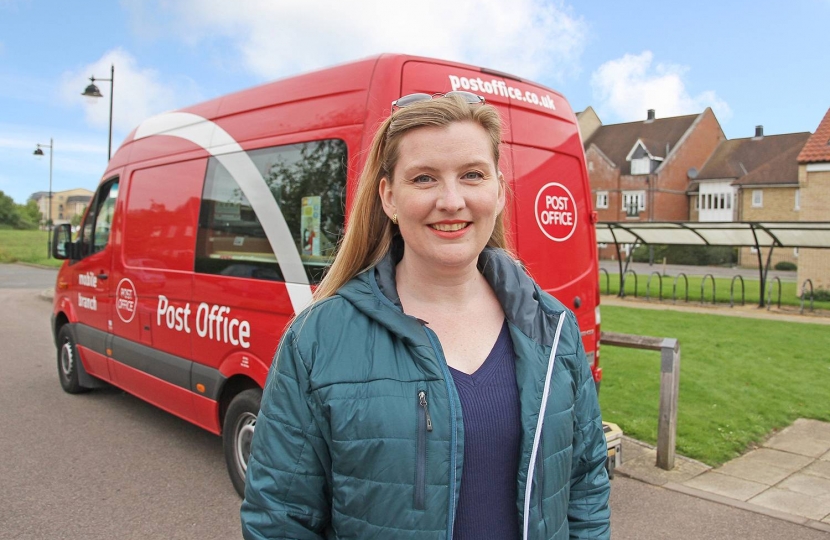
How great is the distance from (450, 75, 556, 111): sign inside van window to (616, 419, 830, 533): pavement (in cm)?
281

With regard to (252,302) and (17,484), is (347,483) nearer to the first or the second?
(252,302)

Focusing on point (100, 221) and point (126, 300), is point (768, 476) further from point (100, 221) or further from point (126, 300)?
point (100, 221)

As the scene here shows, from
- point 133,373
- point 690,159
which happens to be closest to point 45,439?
point 133,373

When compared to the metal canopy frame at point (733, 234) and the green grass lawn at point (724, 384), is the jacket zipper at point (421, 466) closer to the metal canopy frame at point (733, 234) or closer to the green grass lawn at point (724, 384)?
the green grass lawn at point (724, 384)

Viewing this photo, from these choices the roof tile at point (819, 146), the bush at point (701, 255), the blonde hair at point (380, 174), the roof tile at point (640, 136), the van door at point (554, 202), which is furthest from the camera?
the roof tile at point (640, 136)

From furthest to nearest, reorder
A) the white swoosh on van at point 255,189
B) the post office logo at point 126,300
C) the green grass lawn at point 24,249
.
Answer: the green grass lawn at point 24,249, the post office logo at point 126,300, the white swoosh on van at point 255,189

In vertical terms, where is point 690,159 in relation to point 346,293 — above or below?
above

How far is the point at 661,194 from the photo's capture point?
52781 mm

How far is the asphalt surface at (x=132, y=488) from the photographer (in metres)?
4.32

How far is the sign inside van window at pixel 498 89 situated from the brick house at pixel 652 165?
49671mm

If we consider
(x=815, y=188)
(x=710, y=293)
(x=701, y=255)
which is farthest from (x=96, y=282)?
(x=701, y=255)

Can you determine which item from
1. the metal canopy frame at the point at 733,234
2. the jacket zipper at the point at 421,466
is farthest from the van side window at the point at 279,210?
the metal canopy frame at the point at 733,234

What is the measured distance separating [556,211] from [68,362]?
18.7 ft

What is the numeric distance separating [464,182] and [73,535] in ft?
12.4
